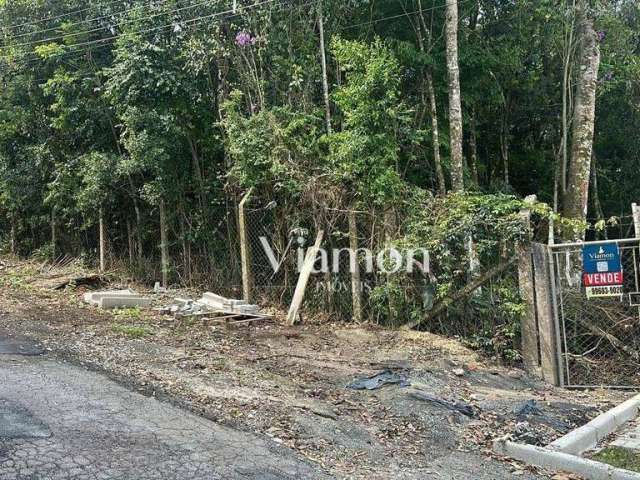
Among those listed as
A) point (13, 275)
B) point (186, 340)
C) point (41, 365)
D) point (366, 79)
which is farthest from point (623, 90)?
point (13, 275)

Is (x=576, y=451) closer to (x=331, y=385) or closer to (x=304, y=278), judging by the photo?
(x=331, y=385)

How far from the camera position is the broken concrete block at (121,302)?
10.2m

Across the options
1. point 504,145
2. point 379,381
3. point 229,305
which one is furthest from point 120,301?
point 504,145

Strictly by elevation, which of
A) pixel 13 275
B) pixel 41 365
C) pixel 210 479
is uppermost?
pixel 13 275

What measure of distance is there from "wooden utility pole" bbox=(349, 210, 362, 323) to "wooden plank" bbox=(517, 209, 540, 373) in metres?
2.53

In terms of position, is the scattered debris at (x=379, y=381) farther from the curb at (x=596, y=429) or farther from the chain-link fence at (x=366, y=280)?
the chain-link fence at (x=366, y=280)

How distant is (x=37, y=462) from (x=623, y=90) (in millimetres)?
15617

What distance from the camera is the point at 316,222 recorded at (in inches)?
372

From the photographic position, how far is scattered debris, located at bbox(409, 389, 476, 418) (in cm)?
558

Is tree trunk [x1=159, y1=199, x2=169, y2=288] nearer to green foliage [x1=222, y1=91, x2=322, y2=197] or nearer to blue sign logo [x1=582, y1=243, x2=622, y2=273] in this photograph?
green foliage [x1=222, y1=91, x2=322, y2=197]

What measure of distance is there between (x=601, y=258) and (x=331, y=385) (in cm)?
334

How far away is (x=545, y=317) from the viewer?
702cm

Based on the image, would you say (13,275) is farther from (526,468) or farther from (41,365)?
(526,468)

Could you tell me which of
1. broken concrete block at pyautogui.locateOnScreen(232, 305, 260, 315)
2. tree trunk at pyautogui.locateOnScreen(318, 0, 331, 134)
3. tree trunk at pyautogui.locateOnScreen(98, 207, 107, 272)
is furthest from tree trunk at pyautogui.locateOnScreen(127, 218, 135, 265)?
tree trunk at pyautogui.locateOnScreen(318, 0, 331, 134)
